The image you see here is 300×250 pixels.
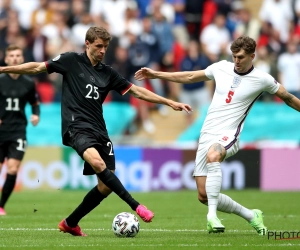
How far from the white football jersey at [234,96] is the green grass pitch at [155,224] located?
4.76ft

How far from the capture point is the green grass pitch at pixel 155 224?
9.70 m

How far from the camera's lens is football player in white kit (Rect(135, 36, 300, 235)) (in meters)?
10.9

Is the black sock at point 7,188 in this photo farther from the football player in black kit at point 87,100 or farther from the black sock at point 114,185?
the black sock at point 114,185

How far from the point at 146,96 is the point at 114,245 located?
2.27 meters

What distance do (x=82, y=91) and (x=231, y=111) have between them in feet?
6.56

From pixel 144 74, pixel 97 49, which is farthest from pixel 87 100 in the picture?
pixel 144 74

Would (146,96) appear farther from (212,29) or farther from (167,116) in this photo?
(212,29)

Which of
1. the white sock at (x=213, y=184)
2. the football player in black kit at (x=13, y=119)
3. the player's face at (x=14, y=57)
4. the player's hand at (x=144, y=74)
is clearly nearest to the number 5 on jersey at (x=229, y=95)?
the white sock at (x=213, y=184)

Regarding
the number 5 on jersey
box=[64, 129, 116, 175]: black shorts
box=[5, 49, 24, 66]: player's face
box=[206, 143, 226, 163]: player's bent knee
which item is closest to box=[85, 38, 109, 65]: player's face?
box=[64, 129, 116, 175]: black shorts

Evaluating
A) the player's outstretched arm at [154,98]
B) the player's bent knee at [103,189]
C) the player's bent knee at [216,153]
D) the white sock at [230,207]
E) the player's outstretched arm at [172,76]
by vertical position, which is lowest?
the white sock at [230,207]

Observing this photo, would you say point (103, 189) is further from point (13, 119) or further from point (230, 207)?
point (13, 119)

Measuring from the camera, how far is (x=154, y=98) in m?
10.9

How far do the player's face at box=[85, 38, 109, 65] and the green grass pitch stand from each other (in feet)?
7.61

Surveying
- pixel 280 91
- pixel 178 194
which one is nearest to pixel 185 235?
pixel 280 91
